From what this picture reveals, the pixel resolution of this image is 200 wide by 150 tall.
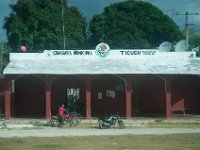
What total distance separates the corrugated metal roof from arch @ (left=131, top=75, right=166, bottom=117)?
168cm

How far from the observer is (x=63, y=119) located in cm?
3153

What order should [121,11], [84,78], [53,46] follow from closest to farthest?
[84,78]
[53,46]
[121,11]

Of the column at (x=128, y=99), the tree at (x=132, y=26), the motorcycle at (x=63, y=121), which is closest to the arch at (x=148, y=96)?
the column at (x=128, y=99)

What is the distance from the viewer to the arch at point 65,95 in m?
39.8

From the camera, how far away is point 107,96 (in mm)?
40062

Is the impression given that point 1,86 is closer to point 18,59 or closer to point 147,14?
point 18,59

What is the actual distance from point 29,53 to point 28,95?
3.22 metres

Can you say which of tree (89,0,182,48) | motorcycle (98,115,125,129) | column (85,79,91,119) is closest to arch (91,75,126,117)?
column (85,79,91,119)

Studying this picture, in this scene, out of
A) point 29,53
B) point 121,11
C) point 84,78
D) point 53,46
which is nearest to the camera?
point 84,78

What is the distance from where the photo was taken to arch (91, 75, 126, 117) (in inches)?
1566

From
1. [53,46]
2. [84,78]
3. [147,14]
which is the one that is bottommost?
[84,78]

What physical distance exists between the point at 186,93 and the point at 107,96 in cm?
587

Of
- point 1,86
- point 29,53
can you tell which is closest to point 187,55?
point 29,53

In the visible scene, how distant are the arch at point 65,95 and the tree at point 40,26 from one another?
23.4m
